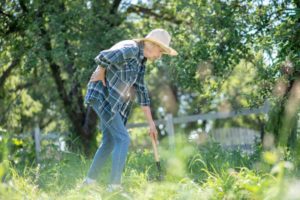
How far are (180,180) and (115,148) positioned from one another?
0.64 meters

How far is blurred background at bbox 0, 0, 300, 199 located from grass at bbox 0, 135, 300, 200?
0.14 feet

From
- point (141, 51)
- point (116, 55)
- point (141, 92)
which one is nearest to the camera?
point (116, 55)

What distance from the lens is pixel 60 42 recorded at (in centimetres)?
916

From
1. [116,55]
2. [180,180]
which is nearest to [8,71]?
[116,55]

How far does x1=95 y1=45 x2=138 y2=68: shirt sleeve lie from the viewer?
4.66 meters

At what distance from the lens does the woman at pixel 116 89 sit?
468 cm

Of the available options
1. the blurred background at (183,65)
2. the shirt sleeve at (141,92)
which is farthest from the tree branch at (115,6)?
the shirt sleeve at (141,92)

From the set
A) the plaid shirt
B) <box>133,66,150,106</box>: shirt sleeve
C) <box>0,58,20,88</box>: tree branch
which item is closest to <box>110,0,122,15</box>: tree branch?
<box>0,58,20,88</box>: tree branch

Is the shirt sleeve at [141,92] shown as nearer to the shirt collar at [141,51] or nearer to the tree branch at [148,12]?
the shirt collar at [141,51]

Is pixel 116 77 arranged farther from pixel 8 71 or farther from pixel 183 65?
pixel 8 71

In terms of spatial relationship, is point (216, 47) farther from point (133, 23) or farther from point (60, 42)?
point (133, 23)

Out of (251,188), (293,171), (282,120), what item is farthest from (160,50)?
(282,120)

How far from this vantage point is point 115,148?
186 inches

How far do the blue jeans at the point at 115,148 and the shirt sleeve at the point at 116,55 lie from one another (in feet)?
1.28
